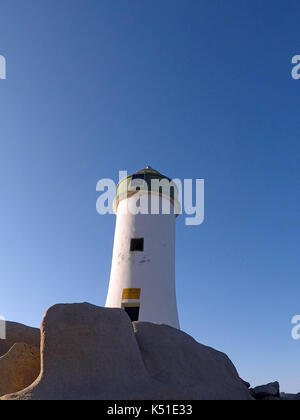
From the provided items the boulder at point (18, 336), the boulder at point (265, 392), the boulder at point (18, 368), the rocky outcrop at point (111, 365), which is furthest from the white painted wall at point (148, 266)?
the boulder at point (18, 368)

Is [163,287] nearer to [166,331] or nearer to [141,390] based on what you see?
[166,331]

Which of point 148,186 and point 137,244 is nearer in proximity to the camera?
point 137,244

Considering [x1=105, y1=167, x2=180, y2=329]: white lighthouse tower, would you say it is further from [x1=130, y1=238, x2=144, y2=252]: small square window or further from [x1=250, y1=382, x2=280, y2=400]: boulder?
[x1=250, y1=382, x2=280, y2=400]: boulder

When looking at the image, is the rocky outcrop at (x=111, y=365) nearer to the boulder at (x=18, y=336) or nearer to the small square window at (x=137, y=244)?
the boulder at (x=18, y=336)

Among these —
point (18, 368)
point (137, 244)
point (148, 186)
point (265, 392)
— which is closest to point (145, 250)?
point (137, 244)

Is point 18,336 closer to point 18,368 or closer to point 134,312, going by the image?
point 18,368

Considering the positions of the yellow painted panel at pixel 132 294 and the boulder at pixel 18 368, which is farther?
the yellow painted panel at pixel 132 294

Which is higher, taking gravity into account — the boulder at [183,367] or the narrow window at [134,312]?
the narrow window at [134,312]

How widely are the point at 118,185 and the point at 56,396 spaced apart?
→ 1613 cm

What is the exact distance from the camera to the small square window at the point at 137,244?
59.3 ft

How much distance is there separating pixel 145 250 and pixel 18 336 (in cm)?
930

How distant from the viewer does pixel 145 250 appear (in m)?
17.8

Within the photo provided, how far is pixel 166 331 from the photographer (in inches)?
321

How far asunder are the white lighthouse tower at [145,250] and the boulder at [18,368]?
934 centimetres
